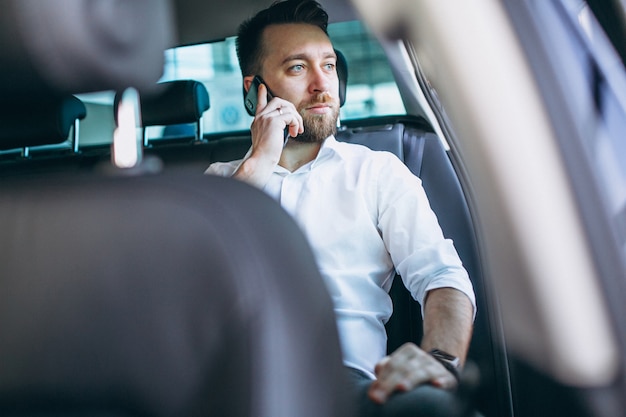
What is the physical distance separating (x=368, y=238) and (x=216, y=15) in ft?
3.31

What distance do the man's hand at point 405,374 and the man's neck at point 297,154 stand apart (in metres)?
0.86

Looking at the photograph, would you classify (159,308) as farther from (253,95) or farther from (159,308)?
(253,95)

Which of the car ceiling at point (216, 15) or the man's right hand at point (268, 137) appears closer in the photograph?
the man's right hand at point (268, 137)

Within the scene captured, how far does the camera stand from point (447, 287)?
4.17 feet

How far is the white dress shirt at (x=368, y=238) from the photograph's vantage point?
1325mm

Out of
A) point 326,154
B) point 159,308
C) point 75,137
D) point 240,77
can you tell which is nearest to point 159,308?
point 159,308

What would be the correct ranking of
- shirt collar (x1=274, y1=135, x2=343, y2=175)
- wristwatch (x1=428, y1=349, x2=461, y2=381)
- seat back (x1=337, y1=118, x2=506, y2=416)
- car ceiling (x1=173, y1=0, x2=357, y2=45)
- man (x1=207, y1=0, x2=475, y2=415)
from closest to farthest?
1. wristwatch (x1=428, y1=349, x2=461, y2=381)
2. man (x1=207, y1=0, x2=475, y2=415)
3. seat back (x1=337, y1=118, x2=506, y2=416)
4. shirt collar (x1=274, y1=135, x2=343, y2=175)
5. car ceiling (x1=173, y1=0, x2=357, y2=45)

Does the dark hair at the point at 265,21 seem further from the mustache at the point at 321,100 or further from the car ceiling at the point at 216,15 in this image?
the mustache at the point at 321,100

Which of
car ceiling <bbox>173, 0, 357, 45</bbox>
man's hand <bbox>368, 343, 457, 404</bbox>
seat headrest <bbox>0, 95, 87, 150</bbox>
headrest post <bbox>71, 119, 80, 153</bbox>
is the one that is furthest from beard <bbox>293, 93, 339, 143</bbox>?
headrest post <bbox>71, 119, 80, 153</bbox>

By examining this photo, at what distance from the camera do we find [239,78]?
2283 mm

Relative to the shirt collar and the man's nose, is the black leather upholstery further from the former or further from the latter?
the man's nose

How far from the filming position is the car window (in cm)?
204

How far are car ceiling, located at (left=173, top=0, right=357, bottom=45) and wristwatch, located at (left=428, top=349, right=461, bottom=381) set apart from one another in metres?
1.15

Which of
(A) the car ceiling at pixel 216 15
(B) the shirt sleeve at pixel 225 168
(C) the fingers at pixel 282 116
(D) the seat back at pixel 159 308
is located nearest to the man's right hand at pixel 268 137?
(C) the fingers at pixel 282 116
